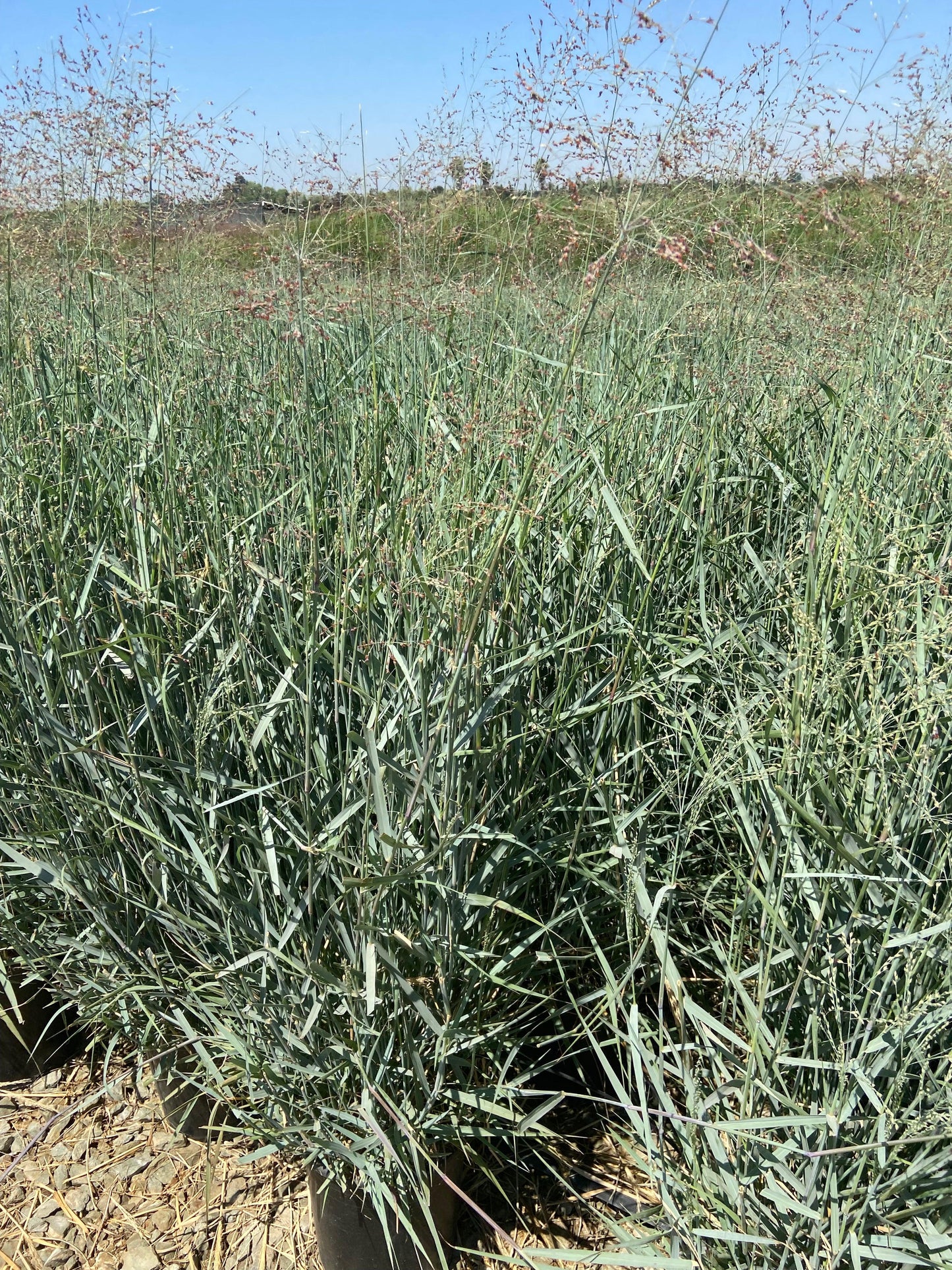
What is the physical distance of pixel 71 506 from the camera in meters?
1.78

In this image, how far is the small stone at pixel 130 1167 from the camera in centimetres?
179

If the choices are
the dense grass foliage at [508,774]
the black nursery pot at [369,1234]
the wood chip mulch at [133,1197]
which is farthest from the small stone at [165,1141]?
the black nursery pot at [369,1234]

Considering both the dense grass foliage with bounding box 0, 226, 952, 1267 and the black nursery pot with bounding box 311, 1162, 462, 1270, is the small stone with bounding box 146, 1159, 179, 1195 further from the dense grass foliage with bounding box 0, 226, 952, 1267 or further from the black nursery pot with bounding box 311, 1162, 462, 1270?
the black nursery pot with bounding box 311, 1162, 462, 1270

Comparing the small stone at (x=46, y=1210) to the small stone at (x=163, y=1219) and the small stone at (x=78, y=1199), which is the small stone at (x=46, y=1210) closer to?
the small stone at (x=78, y=1199)

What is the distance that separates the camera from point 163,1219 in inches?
66.9

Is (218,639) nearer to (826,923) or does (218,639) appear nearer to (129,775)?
(129,775)

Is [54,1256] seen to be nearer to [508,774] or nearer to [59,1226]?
[59,1226]

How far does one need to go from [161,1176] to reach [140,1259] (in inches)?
6.4

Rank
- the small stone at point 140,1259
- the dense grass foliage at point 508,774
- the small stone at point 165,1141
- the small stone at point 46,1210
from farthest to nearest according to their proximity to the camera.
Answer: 1. the small stone at point 165,1141
2. the small stone at point 46,1210
3. the small stone at point 140,1259
4. the dense grass foliage at point 508,774

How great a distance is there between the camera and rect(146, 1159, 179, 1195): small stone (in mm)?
1759

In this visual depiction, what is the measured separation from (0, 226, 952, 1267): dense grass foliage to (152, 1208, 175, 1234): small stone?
0.91 feet

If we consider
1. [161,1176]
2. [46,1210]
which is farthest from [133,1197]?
[46,1210]

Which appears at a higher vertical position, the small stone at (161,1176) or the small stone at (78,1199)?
the small stone at (161,1176)

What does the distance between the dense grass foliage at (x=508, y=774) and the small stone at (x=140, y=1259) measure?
31 centimetres
